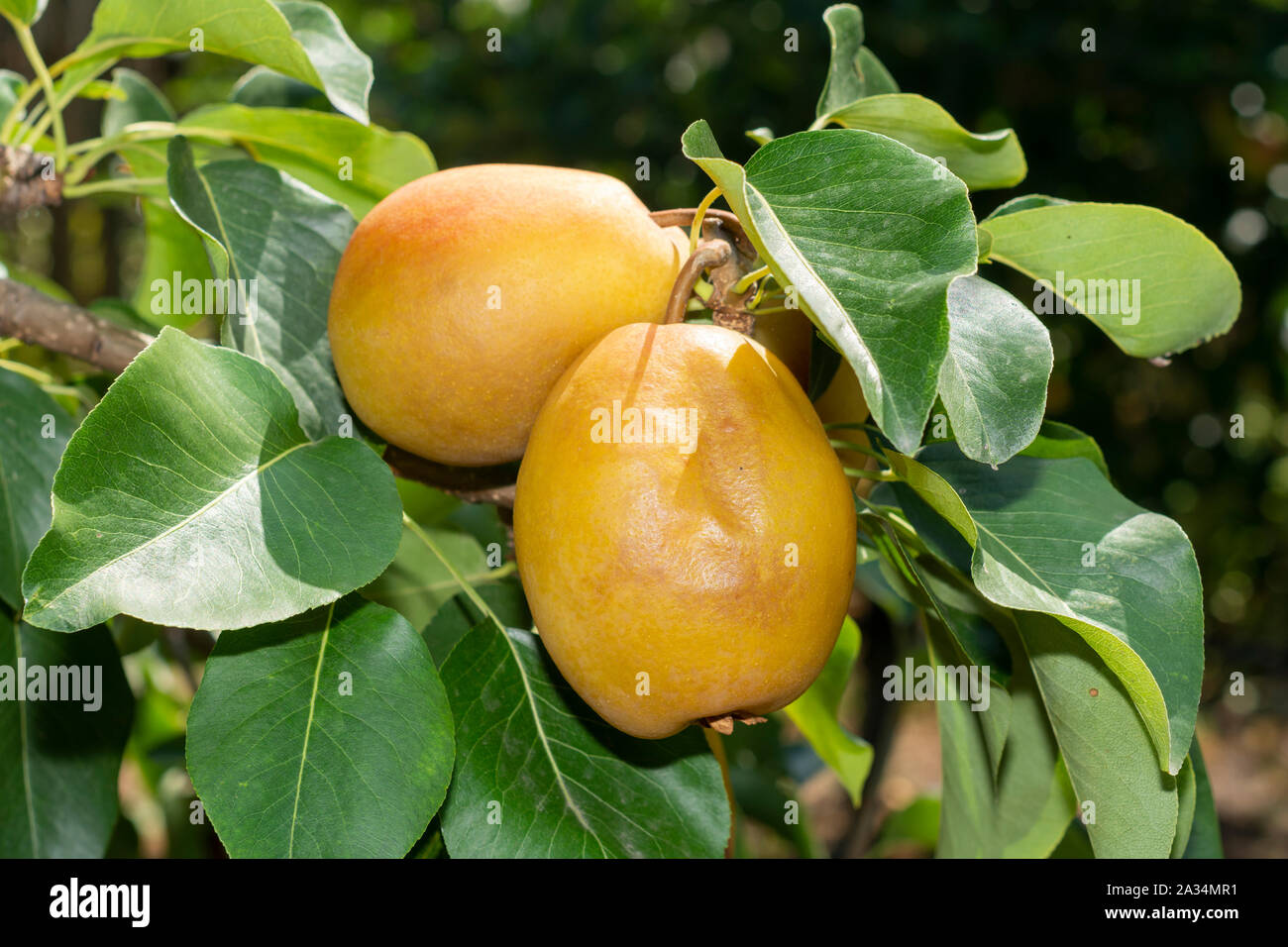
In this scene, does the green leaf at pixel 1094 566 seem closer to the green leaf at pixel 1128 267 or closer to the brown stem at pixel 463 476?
the green leaf at pixel 1128 267

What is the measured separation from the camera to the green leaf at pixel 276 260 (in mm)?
676

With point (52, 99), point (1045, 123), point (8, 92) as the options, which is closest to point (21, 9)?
point (52, 99)

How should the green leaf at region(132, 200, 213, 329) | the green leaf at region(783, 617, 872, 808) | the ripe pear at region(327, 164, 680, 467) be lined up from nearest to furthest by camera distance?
1. the ripe pear at region(327, 164, 680, 467)
2. the green leaf at region(783, 617, 872, 808)
3. the green leaf at region(132, 200, 213, 329)

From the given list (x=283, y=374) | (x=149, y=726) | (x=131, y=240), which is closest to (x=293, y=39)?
(x=283, y=374)

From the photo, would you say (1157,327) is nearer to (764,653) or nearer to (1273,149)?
(764,653)

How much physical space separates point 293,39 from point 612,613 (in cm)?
47

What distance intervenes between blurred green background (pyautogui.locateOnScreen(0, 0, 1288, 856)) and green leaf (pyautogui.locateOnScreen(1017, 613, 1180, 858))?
2.47ft

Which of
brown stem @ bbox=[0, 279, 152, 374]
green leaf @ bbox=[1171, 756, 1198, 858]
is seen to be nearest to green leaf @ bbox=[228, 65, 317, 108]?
brown stem @ bbox=[0, 279, 152, 374]

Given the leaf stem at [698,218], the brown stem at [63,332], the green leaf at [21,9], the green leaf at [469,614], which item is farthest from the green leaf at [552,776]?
the green leaf at [21,9]

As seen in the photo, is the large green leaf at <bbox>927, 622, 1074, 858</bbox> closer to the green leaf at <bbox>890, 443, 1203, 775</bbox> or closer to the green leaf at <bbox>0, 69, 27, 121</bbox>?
the green leaf at <bbox>890, 443, 1203, 775</bbox>

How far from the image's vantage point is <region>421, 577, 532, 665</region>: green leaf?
725 mm

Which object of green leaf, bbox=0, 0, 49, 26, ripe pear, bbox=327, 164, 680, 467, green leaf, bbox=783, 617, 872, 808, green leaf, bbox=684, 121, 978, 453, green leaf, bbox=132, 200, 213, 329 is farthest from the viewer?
green leaf, bbox=132, 200, 213, 329

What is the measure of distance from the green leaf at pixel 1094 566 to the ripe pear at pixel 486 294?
195 millimetres

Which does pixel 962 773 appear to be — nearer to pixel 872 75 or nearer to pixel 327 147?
pixel 872 75
